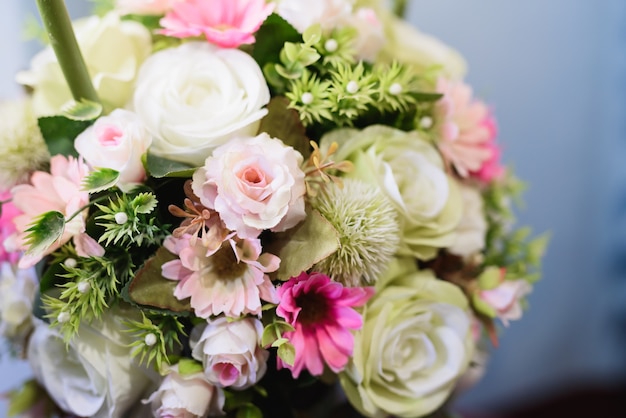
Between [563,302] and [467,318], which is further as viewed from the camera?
[563,302]

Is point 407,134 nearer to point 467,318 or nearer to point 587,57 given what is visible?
point 467,318

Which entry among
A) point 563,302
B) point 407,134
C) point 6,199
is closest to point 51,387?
point 6,199

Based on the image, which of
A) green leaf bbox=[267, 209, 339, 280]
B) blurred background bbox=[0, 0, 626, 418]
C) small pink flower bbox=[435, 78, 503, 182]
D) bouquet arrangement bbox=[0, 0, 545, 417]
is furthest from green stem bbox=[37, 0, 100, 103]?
blurred background bbox=[0, 0, 626, 418]

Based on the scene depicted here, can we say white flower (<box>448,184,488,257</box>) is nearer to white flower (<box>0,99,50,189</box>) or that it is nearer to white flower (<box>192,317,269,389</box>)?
white flower (<box>192,317,269,389</box>)

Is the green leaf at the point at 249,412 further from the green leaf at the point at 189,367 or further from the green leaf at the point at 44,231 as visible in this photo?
the green leaf at the point at 44,231

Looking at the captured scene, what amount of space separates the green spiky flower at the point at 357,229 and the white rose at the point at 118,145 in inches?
5.5

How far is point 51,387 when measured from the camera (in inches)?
20.4

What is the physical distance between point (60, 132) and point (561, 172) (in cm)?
101

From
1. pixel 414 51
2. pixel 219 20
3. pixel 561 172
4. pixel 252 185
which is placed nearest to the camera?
pixel 252 185

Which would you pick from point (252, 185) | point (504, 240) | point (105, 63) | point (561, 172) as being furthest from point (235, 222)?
point (561, 172)

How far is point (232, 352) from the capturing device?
44 centimetres

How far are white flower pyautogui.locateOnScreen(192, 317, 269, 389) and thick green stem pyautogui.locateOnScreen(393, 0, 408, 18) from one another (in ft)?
1.47

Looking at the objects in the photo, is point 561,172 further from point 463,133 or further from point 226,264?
point 226,264

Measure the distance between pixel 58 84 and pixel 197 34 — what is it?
15cm
